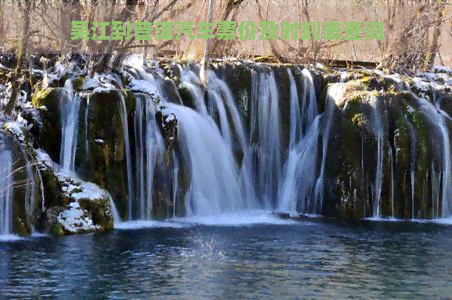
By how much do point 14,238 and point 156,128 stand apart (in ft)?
16.8

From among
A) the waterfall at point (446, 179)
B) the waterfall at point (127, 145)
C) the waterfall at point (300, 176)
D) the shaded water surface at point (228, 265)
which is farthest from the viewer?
the waterfall at point (300, 176)

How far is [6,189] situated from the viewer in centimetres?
1633

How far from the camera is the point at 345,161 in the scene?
22219 mm

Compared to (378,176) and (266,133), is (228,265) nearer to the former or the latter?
(378,176)

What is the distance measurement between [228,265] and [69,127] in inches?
256

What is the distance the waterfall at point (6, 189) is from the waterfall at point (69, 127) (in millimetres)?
1882

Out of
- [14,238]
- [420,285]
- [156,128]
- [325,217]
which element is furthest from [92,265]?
[325,217]

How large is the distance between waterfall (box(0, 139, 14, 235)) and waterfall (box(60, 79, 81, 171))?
1.88 m

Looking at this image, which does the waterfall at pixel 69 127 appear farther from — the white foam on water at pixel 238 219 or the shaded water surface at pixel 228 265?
the white foam on water at pixel 238 219

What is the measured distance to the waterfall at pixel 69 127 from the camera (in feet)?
61.2

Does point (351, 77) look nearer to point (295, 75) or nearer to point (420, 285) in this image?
point (295, 75)

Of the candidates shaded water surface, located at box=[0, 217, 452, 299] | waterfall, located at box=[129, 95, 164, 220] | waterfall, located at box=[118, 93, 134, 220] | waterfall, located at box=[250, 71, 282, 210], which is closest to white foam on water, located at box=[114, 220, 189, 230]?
shaded water surface, located at box=[0, 217, 452, 299]

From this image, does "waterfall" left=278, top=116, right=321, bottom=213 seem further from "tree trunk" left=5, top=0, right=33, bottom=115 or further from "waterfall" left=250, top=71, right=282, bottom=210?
"tree trunk" left=5, top=0, right=33, bottom=115

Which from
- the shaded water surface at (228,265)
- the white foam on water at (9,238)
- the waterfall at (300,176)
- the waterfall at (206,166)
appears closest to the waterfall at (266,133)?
the waterfall at (300,176)
